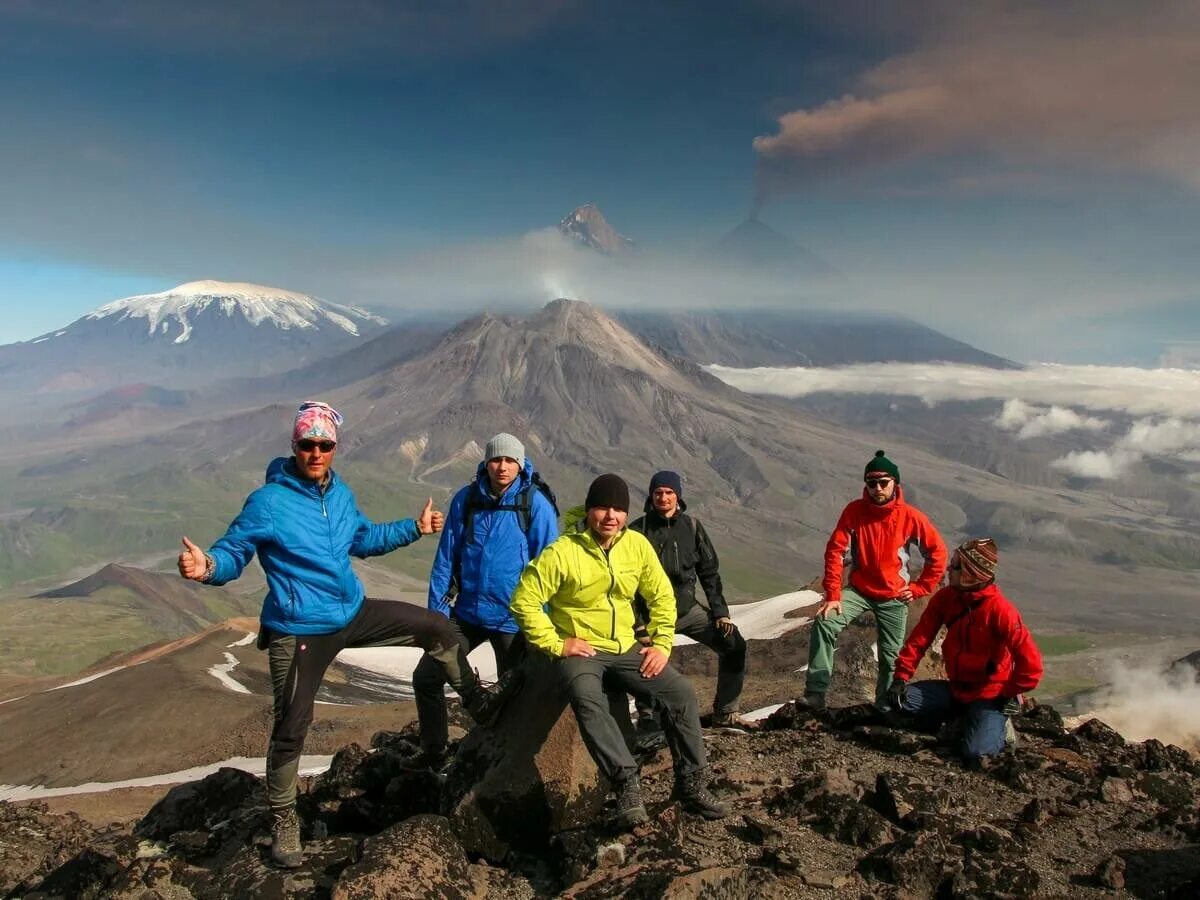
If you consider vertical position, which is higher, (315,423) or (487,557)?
(315,423)

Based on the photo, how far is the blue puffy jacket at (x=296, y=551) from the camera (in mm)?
6395

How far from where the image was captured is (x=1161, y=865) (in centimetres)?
604

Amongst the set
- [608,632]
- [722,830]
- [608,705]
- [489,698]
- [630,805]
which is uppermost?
[608,632]

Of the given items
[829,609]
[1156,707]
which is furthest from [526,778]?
[1156,707]

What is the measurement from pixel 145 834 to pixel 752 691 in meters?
23.3

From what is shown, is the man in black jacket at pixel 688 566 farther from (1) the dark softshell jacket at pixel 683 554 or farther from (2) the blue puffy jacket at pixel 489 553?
(2) the blue puffy jacket at pixel 489 553

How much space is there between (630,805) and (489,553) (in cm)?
280

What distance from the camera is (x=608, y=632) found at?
663 centimetres

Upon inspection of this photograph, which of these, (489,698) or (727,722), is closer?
(489,698)

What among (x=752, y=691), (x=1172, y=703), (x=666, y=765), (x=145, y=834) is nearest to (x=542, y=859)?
(x=666, y=765)

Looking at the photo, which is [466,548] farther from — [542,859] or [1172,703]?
[1172,703]

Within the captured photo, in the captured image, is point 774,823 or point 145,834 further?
point 145,834

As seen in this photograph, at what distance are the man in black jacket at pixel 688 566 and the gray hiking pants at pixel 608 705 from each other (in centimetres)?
226

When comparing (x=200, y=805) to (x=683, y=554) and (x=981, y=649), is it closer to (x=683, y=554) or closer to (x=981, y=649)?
(x=683, y=554)
